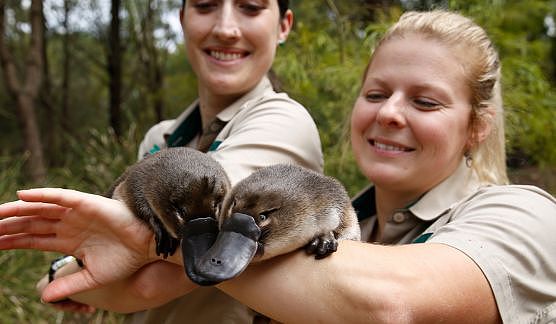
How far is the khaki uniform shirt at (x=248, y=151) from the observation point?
65.7 inches

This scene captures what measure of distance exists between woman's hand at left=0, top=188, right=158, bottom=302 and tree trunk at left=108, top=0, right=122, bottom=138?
696cm

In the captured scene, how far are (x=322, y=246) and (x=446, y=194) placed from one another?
2.57 ft

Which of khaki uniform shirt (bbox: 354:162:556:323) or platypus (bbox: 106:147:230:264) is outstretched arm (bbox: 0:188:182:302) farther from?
khaki uniform shirt (bbox: 354:162:556:323)

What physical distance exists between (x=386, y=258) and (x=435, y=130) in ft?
2.17

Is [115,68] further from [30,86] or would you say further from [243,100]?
[243,100]

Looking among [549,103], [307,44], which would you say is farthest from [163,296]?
[549,103]

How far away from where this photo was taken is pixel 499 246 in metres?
1.40

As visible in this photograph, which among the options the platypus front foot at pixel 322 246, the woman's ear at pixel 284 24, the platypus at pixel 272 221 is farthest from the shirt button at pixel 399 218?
the woman's ear at pixel 284 24

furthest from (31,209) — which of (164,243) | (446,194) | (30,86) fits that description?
(30,86)

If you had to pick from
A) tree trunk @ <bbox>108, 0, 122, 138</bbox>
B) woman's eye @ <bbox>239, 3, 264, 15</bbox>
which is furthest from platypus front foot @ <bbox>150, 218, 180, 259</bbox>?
tree trunk @ <bbox>108, 0, 122, 138</bbox>

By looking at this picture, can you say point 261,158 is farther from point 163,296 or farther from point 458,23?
point 458,23

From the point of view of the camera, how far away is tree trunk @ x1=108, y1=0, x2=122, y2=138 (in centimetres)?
866

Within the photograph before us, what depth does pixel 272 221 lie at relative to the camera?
1.28 m

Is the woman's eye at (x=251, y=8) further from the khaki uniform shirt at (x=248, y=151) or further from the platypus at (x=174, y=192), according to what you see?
the platypus at (x=174, y=192)
